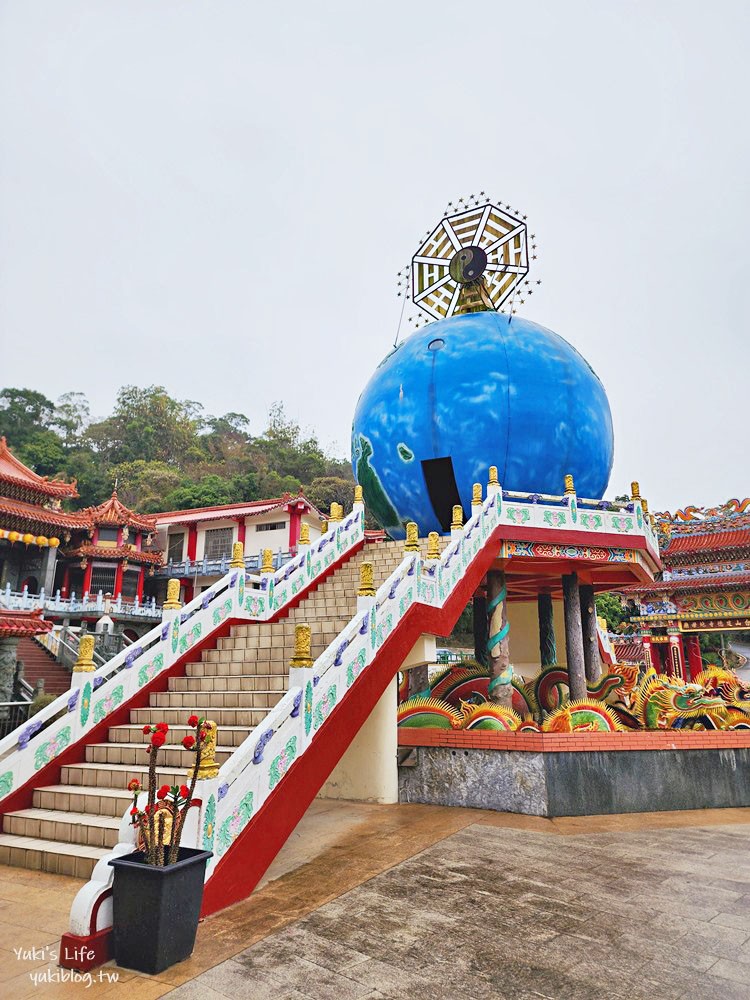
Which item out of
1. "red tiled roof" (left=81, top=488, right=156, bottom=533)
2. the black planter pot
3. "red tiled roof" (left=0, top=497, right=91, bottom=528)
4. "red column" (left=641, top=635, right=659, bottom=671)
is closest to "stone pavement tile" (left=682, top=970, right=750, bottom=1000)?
the black planter pot

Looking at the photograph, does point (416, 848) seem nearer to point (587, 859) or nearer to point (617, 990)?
point (587, 859)

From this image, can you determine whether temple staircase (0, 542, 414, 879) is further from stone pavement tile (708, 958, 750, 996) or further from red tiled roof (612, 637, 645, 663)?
red tiled roof (612, 637, 645, 663)

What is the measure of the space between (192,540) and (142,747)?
107 feet

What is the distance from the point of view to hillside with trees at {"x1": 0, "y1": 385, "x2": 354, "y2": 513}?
53562mm

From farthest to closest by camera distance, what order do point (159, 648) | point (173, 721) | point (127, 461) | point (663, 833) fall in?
point (127, 461) → point (159, 648) → point (663, 833) → point (173, 721)

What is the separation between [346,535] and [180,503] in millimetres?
40546

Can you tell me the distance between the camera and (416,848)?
6305mm

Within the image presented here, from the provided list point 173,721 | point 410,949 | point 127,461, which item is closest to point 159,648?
point 173,721

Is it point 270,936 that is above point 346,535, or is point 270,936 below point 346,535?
below

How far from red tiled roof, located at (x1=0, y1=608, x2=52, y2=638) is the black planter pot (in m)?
16.0

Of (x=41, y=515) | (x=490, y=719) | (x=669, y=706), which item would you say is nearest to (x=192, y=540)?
(x=41, y=515)

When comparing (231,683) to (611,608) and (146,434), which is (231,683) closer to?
(611,608)

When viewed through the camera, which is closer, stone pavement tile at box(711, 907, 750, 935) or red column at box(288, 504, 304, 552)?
stone pavement tile at box(711, 907, 750, 935)

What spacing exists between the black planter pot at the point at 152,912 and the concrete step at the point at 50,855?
1607 millimetres
